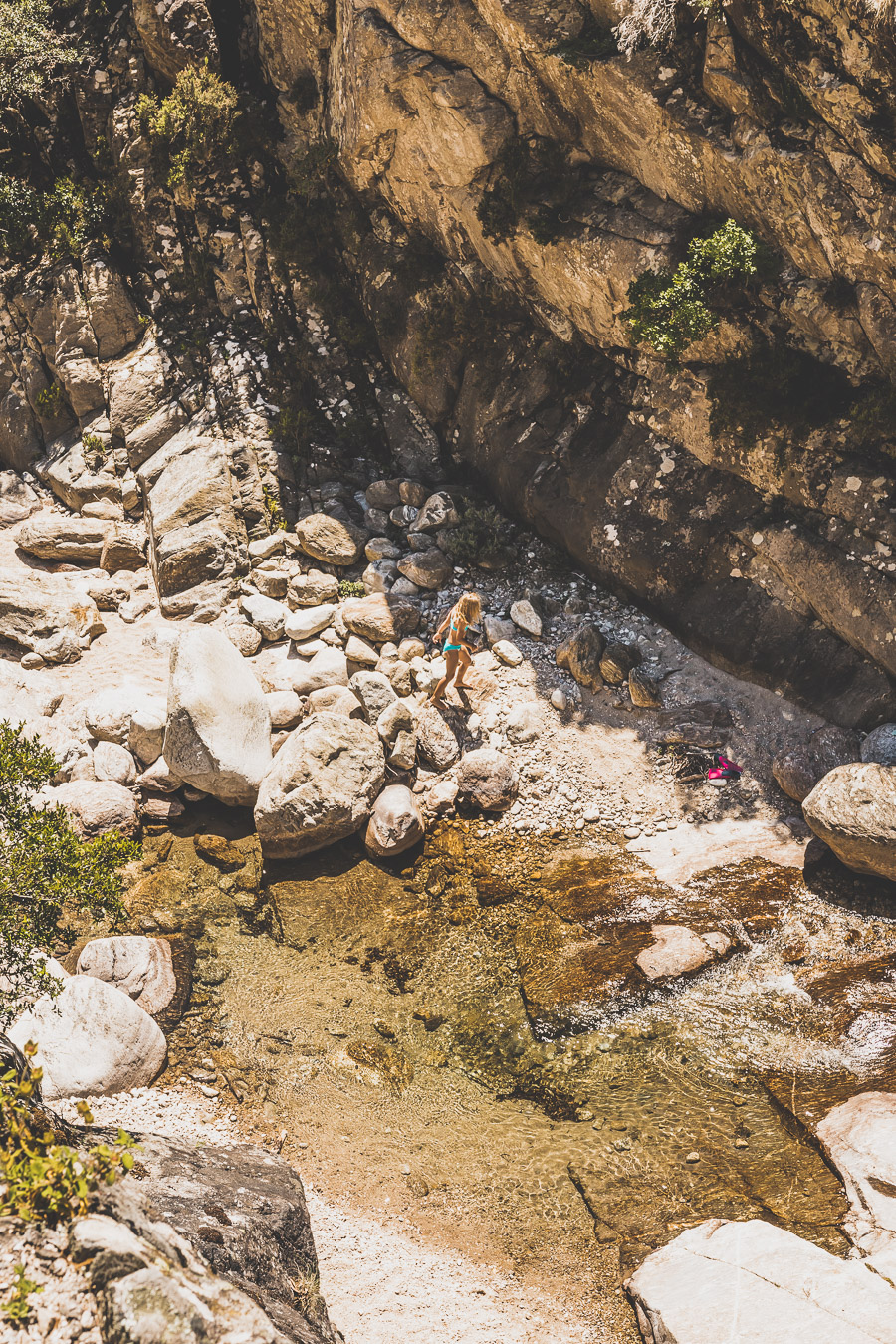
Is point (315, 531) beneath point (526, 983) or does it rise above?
above

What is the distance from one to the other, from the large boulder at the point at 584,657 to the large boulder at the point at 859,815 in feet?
14.2

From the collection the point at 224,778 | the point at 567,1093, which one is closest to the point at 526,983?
the point at 567,1093

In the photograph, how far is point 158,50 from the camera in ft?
58.7

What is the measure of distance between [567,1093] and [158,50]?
2268 cm

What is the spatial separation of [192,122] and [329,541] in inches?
417

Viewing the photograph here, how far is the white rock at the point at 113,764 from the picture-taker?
42.7 feet

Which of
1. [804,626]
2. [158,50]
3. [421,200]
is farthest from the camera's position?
[158,50]

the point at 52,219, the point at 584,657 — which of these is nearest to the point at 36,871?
the point at 584,657

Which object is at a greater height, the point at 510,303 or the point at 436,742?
the point at 510,303

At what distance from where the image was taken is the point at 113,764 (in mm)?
13086

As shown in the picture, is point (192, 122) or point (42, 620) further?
point (192, 122)

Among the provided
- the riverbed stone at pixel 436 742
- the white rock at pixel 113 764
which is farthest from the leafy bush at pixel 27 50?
the riverbed stone at pixel 436 742

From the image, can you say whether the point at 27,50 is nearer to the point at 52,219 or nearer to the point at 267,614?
the point at 52,219

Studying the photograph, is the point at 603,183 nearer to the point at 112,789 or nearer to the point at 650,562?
the point at 650,562
